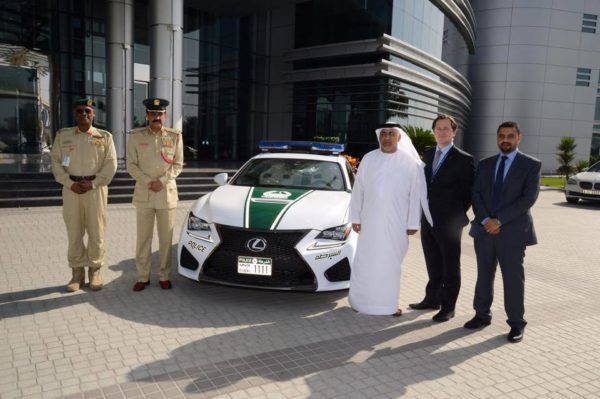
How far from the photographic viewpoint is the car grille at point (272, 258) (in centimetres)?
441

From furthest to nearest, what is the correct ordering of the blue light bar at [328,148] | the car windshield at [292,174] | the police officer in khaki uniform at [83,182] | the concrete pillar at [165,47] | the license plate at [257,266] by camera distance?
the concrete pillar at [165,47]
the blue light bar at [328,148]
the car windshield at [292,174]
the police officer in khaki uniform at [83,182]
the license plate at [257,266]

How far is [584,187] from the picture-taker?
1538 cm

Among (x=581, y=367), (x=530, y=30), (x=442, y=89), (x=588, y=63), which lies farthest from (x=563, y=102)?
(x=581, y=367)

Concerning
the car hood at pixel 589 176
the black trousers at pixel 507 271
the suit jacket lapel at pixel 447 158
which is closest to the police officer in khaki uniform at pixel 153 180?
the suit jacket lapel at pixel 447 158

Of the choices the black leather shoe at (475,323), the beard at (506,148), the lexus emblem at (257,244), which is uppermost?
the beard at (506,148)

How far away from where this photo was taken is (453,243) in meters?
4.52

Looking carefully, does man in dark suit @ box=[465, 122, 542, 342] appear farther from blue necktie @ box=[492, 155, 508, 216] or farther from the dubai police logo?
the dubai police logo

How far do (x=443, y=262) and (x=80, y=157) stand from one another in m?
3.92

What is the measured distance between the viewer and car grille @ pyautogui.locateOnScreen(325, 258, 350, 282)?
4520 millimetres

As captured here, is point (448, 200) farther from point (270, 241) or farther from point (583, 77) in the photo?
point (583, 77)

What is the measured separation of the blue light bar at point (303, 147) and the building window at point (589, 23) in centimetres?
A: 3897

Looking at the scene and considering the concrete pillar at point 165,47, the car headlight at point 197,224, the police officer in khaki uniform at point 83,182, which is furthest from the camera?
the concrete pillar at point 165,47

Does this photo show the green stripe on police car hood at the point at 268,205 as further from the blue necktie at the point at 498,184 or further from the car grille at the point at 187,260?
the blue necktie at the point at 498,184

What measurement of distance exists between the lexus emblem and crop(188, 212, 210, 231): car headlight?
0.54 metres
